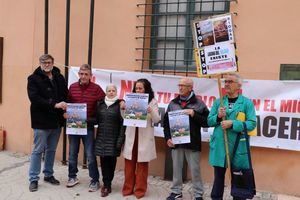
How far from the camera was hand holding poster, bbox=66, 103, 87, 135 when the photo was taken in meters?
4.96

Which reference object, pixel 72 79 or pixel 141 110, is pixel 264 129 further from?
pixel 72 79

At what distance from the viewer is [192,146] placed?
4.57 meters

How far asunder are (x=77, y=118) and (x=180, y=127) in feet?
4.70

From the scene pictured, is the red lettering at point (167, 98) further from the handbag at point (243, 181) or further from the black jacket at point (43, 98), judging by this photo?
the handbag at point (243, 181)

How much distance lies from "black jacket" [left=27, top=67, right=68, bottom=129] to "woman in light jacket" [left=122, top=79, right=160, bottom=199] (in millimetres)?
1068

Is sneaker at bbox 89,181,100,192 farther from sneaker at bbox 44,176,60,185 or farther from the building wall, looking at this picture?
the building wall

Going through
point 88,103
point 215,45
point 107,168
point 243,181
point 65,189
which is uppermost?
point 215,45

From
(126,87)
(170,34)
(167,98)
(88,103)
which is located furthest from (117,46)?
(88,103)

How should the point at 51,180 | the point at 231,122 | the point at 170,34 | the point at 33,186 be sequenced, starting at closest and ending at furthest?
the point at 231,122 < the point at 33,186 < the point at 51,180 < the point at 170,34

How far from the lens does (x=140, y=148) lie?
481 cm

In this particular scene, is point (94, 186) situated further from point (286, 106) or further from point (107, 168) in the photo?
point (286, 106)

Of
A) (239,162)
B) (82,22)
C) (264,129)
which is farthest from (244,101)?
(82,22)

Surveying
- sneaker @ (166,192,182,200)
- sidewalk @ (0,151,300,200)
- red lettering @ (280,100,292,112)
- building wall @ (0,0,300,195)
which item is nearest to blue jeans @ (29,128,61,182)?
sidewalk @ (0,151,300,200)

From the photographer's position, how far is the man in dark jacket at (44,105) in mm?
4898
